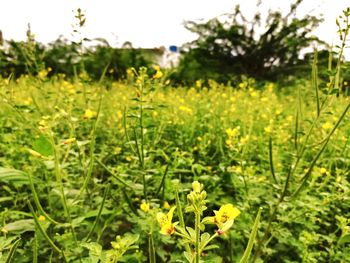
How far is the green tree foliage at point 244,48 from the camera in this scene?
992cm

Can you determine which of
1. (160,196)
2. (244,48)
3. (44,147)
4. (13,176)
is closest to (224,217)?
(44,147)

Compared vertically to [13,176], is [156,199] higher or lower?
lower

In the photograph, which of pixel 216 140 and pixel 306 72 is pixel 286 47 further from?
pixel 216 140

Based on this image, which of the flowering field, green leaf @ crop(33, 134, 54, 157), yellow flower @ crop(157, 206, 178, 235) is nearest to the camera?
yellow flower @ crop(157, 206, 178, 235)

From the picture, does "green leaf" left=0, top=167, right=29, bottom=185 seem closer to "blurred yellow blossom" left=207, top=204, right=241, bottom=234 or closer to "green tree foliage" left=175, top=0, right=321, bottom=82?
"blurred yellow blossom" left=207, top=204, right=241, bottom=234

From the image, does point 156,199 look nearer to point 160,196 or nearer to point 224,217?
point 160,196

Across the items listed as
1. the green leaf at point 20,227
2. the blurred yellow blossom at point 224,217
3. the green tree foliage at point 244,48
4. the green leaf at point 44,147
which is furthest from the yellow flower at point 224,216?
the green tree foliage at point 244,48

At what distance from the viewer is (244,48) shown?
10297 millimetres

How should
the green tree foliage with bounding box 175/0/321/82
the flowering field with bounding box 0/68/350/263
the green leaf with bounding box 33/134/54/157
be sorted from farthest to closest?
the green tree foliage with bounding box 175/0/321/82 < the green leaf with bounding box 33/134/54/157 < the flowering field with bounding box 0/68/350/263

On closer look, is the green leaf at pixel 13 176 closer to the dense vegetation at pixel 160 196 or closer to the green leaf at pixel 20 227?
the dense vegetation at pixel 160 196

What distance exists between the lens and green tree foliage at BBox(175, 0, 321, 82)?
9.92 metres

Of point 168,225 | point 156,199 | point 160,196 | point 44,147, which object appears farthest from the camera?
point 160,196

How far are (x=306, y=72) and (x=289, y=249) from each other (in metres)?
9.15

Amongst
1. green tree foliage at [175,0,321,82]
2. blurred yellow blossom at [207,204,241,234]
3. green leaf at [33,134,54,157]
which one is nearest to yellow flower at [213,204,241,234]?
blurred yellow blossom at [207,204,241,234]
